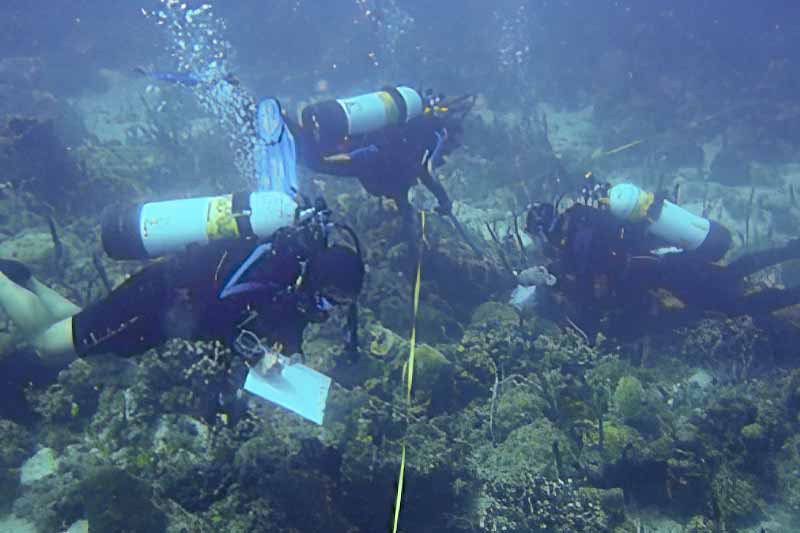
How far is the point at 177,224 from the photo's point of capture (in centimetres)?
463

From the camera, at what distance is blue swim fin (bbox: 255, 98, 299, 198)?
6664 mm

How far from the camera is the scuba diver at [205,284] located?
373 centimetres

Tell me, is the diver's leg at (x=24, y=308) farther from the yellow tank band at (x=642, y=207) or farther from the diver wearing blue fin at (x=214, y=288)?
the yellow tank band at (x=642, y=207)

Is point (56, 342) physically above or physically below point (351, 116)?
below

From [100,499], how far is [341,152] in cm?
505

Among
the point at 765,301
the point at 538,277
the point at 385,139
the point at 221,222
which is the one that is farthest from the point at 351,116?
the point at 765,301

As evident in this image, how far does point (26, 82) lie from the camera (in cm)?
1989

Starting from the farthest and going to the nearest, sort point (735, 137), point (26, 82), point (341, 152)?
point (26, 82)
point (735, 137)
point (341, 152)

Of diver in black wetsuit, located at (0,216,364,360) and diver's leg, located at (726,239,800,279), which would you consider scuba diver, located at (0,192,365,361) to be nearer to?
diver in black wetsuit, located at (0,216,364,360)

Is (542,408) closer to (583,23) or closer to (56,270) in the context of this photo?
(56,270)

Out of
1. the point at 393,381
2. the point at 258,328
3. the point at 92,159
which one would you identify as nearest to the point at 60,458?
the point at 258,328

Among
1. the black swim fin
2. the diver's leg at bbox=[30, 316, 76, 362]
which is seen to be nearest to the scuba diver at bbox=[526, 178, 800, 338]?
the diver's leg at bbox=[30, 316, 76, 362]

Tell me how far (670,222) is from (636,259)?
0.80 m

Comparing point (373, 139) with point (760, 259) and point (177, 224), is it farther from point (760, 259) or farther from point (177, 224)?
point (760, 259)
